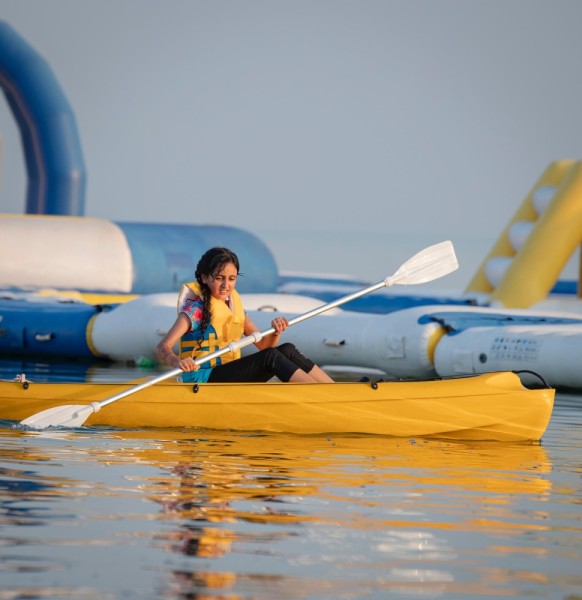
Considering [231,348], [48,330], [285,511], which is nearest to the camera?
[285,511]

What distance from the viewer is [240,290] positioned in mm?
15625

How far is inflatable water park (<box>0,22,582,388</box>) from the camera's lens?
9594 mm

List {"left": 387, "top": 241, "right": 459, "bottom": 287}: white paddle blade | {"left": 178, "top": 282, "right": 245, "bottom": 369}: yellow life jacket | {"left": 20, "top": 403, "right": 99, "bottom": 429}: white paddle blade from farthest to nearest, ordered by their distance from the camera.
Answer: {"left": 387, "top": 241, "right": 459, "bottom": 287}: white paddle blade < {"left": 178, "top": 282, "right": 245, "bottom": 369}: yellow life jacket < {"left": 20, "top": 403, "right": 99, "bottom": 429}: white paddle blade

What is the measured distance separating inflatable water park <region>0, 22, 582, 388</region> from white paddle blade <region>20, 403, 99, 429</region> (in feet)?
9.34

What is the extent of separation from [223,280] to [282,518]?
2497mm

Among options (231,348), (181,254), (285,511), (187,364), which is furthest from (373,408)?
(181,254)

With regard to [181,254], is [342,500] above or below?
below

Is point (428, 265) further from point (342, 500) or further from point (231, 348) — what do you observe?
point (342, 500)

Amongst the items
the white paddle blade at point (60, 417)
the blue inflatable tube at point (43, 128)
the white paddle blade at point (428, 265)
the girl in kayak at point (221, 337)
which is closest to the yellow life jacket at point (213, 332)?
the girl in kayak at point (221, 337)

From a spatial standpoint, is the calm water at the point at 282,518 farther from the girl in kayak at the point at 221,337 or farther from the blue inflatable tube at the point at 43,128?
the blue inflatable tube at the point at 43,128

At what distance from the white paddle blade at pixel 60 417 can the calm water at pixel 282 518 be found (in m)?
0.11

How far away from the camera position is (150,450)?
566 centimetres

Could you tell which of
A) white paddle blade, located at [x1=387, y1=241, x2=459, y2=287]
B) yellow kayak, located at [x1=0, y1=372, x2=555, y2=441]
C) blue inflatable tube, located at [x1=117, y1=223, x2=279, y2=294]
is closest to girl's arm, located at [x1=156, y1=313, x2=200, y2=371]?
yellow kayak, located at [x1=0, y1=372, x2=555, y2=441]

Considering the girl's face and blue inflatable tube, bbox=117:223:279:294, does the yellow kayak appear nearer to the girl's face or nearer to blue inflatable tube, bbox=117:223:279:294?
the girl's face
